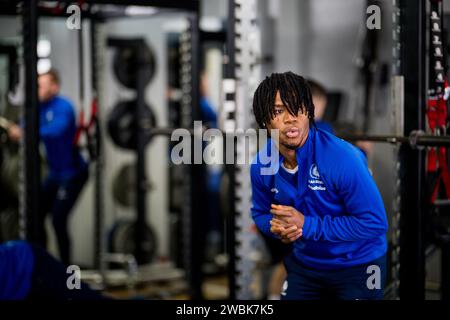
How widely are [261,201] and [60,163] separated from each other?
131 inches

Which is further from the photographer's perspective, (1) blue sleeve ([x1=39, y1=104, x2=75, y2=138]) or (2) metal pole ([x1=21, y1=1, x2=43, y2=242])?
(1) blue sleeve ([x1=39, y1=104, x2=75, y2=138])

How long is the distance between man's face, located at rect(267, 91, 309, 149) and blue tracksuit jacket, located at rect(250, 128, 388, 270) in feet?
0.12

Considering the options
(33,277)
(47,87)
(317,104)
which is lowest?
(33,277)

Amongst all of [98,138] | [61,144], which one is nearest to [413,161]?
[98,138]

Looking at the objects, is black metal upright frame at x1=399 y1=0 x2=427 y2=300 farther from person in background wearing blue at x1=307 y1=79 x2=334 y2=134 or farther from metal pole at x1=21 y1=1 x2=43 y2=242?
metal pole at x1=21 y1=1 x2=43 y2=242

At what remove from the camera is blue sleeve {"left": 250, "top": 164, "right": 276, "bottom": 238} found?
2.92 meters

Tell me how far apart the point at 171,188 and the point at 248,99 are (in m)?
2.97

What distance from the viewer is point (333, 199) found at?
2801 millimetres

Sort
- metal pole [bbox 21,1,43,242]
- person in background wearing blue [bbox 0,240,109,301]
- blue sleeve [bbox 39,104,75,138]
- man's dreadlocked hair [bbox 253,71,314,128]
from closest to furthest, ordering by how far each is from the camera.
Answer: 1. man's dreadlocked hair [bbox 253,71,314,128]
2. person in background wearing blue [bbox 0,240,109,301]
3. metal pole [bbox 21,1,43,242]
4. blue sleeve [bbox 39,104,75,138]

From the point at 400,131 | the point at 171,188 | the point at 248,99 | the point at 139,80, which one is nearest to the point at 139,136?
the point at 139,80

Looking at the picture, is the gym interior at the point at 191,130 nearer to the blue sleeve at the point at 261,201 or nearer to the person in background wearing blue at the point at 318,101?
the person in background wearing blue at the point at 318,101

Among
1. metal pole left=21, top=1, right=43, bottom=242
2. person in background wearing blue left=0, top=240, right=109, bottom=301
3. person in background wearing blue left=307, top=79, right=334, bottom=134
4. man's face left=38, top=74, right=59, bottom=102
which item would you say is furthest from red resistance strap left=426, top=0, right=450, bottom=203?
man's face left=38, top=74, right=59, bottom=102

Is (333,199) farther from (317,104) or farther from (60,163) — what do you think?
(60,163)

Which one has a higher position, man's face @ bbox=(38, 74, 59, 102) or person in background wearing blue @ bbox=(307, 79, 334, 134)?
man's face @ bbox=(38, 74, 59, 102)
